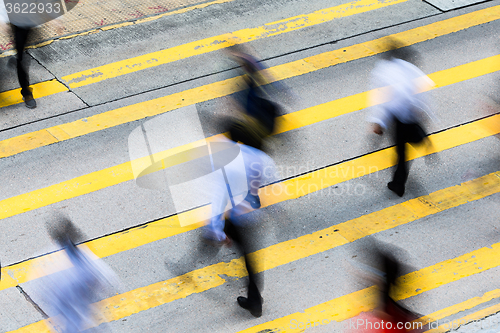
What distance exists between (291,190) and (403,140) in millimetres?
1412

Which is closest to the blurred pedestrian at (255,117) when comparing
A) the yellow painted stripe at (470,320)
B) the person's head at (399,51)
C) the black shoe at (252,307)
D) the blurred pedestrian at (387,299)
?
the black shoe at (252,307)

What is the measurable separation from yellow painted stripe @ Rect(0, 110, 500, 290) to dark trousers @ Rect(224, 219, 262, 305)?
451mm

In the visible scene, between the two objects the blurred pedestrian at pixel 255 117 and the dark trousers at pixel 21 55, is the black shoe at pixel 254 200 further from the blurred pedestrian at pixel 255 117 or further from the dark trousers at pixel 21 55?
the dark trousers at pixel 21 55

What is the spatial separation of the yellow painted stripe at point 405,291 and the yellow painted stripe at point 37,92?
16.0 ft

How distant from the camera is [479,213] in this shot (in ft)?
19.3

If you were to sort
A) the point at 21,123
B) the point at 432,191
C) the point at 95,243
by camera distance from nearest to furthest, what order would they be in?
the point at 95,243
the point at 432,191
the point at 21,123

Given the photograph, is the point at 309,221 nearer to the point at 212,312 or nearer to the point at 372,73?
the point at 212,312

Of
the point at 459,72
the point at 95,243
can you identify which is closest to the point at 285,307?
the point at 95,243

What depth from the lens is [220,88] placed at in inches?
307

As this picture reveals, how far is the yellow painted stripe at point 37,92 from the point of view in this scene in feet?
25.0

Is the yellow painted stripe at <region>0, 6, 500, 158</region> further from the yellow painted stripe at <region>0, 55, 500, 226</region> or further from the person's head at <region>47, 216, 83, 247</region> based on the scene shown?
the person's head at <region>47, 216, 83, 247</region>

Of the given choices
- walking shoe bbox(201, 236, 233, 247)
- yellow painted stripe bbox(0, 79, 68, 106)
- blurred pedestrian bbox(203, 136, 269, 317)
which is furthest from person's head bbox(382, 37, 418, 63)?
yellow painted stripe bbox(0, 79, 68, 106)

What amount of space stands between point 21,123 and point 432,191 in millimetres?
5504

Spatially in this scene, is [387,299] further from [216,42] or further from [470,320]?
[216,42]
